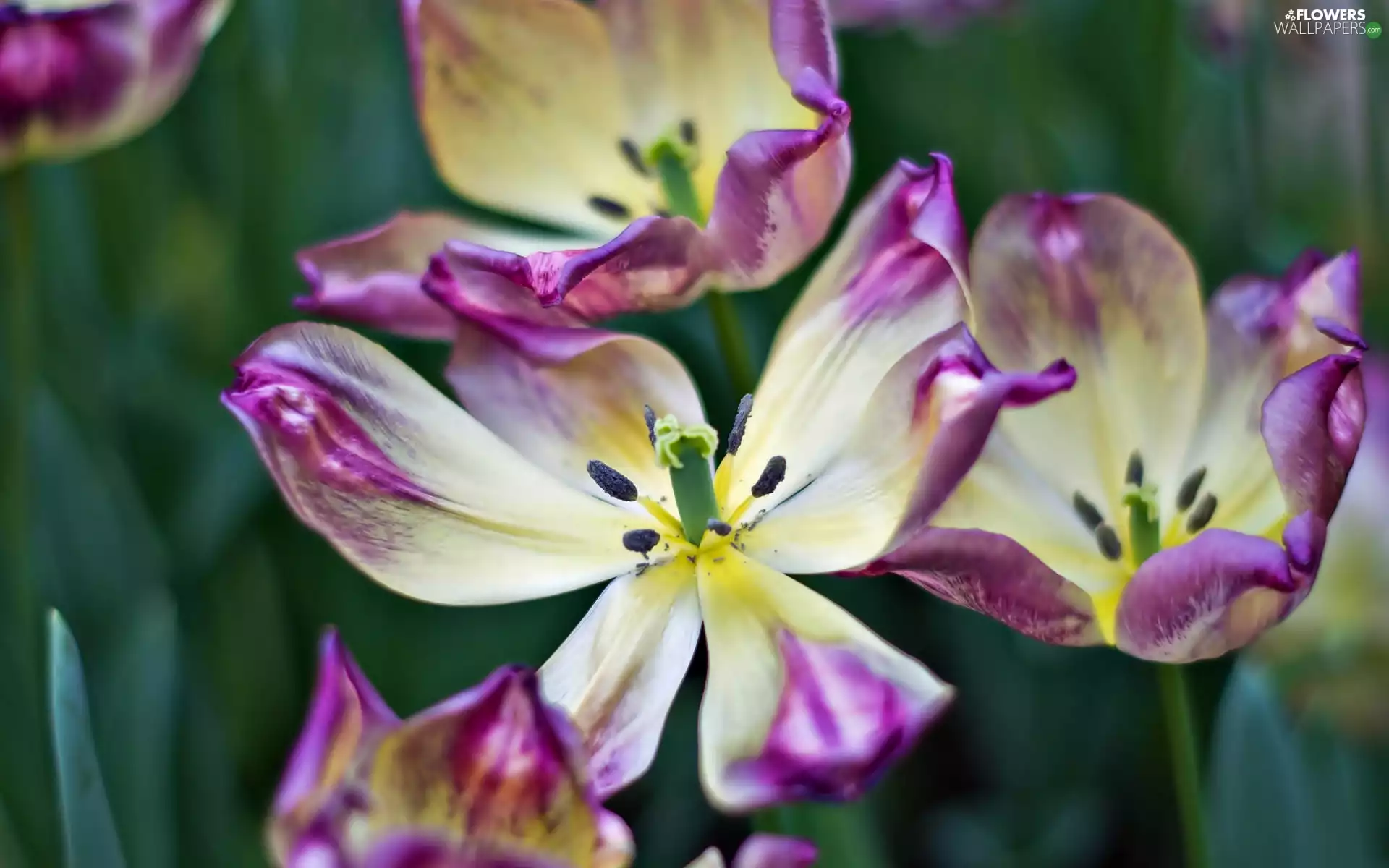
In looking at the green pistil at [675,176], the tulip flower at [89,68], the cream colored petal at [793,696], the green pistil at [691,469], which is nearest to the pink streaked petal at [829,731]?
the cream colored petal at [793,696]

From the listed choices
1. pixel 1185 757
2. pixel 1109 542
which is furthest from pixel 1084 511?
pixel 1185 757

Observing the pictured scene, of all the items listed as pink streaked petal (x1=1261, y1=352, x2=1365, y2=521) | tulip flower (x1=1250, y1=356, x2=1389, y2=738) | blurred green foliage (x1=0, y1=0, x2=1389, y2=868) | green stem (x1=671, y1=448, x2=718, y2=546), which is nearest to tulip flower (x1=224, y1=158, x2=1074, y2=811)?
green stem (x1=671, y1=448, x2=718, y2=546)

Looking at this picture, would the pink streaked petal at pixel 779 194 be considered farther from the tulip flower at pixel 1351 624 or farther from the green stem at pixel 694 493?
the tulip flower at pixel 1351 624

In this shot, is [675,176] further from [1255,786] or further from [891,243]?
[1255,786]

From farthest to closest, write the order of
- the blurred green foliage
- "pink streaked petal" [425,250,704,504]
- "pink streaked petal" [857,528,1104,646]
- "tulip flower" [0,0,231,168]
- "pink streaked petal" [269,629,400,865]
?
the blurred green foliage → "tulip flower" [0,0,231,168] → "pink streaked petal" [425,250,704,504] → "pink streaked petal" [857,528,1104,646] → "pink streaked petal" [269,629,400,865]

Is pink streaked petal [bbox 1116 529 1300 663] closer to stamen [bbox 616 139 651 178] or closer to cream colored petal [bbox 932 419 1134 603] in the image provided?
cream colored petal [bbox 932 419 1134 603]

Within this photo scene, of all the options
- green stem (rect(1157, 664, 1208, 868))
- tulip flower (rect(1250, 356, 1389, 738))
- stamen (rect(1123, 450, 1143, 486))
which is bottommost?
tulip flower (rect(1250, 356, 1389, 738))
